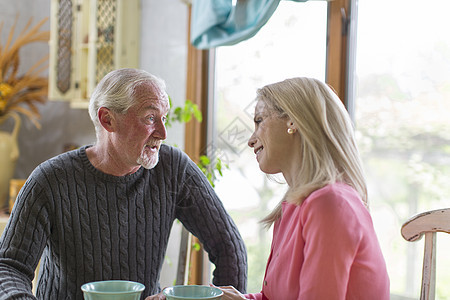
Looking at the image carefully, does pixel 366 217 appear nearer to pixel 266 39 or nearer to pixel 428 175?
pixel 428 175

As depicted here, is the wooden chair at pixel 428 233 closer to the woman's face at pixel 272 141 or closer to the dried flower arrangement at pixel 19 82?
the woman's face at pixel 272 141

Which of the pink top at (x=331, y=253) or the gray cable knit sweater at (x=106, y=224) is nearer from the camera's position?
the pink top at (x=331, y=253)

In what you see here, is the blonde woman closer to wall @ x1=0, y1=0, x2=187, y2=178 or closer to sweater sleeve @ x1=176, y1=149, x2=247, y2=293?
sweater sleeve @ x1=176, y1=149, x2=247, y2=293

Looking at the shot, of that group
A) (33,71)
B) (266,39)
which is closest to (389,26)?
(266,39)

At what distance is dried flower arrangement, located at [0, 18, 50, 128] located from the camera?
132 inches

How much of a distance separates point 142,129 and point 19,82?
6.88ft

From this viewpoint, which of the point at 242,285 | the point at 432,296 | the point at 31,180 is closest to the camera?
the point at 432,296

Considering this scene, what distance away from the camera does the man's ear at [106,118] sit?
5.31ft

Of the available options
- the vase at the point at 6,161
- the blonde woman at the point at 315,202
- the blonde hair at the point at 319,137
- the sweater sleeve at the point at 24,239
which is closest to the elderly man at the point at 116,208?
the sweater sleeve at the point at 24,239

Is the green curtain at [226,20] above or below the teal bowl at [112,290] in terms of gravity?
above

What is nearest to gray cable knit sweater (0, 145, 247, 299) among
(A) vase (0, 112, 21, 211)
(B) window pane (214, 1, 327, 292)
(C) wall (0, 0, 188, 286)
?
(B) window pane (214, 1, 327, 292)

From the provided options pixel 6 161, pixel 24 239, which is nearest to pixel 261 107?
pixel 24 239

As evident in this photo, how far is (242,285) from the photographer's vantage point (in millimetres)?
1689

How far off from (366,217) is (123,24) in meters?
2.14
